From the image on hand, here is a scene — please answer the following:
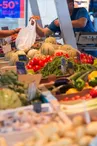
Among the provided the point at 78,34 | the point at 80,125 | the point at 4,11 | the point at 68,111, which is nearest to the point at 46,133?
the point at 80,125

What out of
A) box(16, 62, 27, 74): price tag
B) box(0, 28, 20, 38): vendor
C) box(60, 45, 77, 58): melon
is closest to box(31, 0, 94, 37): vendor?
box(0, 28, 20, 38): vendor

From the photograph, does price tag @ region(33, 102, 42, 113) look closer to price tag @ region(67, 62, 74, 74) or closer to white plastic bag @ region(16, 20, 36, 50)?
price tag @ region(67, 62, 74, 74)

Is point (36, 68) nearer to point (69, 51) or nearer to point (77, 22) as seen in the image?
point (69, 51)

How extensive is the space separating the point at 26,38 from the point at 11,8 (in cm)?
470

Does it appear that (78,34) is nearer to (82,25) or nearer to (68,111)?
(82,25)

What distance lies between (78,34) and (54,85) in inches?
108

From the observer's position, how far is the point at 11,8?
873 cm

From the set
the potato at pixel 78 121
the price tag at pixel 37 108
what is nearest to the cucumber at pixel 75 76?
the price tag at pixel 37 108

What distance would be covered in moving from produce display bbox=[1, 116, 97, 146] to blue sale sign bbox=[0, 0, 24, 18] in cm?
743

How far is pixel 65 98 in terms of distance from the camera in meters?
2.23

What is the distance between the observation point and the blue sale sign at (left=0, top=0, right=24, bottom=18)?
862 cm

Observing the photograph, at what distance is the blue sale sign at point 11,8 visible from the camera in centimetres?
862

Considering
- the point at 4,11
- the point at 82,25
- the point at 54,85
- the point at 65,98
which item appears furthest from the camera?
the point at 4,11

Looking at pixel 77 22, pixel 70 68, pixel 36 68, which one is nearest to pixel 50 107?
pixel 70 68
